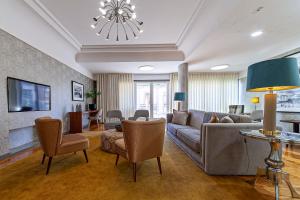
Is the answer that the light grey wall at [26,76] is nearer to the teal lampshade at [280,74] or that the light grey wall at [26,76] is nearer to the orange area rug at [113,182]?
the orange area rug at [113,182]

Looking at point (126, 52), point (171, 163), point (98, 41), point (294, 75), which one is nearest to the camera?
→ point (294, 75)

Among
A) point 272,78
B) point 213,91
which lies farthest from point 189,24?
point 213,91

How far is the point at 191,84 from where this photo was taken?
725 centimetres

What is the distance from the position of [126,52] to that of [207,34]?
295 centimetres

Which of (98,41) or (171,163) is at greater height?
(98,41)

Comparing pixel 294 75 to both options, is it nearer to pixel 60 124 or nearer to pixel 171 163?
pixel 171 163

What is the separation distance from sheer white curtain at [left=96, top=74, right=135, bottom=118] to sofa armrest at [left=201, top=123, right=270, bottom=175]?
5654mm

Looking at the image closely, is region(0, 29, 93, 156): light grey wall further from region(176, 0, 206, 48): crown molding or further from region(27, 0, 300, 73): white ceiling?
region(176, 0, 206, 48): crown molding

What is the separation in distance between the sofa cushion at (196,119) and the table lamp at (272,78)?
1954 mm

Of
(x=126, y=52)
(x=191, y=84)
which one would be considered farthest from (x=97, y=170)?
(x=191, y=84)

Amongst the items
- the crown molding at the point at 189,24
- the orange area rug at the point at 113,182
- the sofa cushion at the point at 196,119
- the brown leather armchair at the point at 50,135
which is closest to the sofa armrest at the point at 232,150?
the orange area rug at the point at 113,182

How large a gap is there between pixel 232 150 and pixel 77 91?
5490mm

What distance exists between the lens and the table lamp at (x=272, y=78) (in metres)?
1.38

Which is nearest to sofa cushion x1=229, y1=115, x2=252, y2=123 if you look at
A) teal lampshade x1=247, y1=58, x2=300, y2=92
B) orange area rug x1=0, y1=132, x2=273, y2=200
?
orange area rug x1=0, y1=132, x2=273, y2=200
